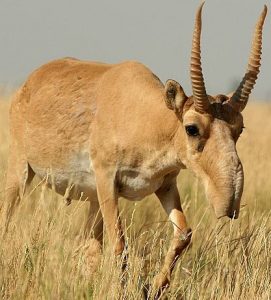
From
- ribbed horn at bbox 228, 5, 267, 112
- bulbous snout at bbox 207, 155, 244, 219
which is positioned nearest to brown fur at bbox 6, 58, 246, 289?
bulbous snout at bbox 207, 155, 244, 219

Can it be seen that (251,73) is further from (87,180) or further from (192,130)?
(87,180)

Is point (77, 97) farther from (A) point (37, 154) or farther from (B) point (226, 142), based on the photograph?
(B) point (226, 142)

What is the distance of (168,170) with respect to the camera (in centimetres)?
656

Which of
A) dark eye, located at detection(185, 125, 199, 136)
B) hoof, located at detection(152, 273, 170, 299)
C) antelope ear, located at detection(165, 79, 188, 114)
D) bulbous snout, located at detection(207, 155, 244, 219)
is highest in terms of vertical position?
antelope ear, located at detection(165, 79, 188, 114)

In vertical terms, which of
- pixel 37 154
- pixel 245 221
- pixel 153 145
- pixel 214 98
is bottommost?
pixel 245 221

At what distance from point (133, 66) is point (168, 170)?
1147 millimetres

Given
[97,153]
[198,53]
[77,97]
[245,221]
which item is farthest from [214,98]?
[245,221]

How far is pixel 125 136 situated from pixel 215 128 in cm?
100

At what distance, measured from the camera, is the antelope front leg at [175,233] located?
6.27 metres

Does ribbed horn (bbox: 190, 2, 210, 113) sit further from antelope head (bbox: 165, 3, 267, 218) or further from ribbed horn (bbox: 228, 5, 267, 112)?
ribbed horn (bbox: 228, 5, 267, 112)

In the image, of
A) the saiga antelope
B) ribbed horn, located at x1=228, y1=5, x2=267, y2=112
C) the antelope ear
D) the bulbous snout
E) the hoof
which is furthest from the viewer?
the antelope ear

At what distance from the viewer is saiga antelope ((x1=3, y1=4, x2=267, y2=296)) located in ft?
19.6

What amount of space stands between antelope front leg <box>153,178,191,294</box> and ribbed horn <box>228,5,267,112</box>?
1.09m

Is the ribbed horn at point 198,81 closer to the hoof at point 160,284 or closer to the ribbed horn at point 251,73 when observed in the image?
the ribbed horn at point 251,73
